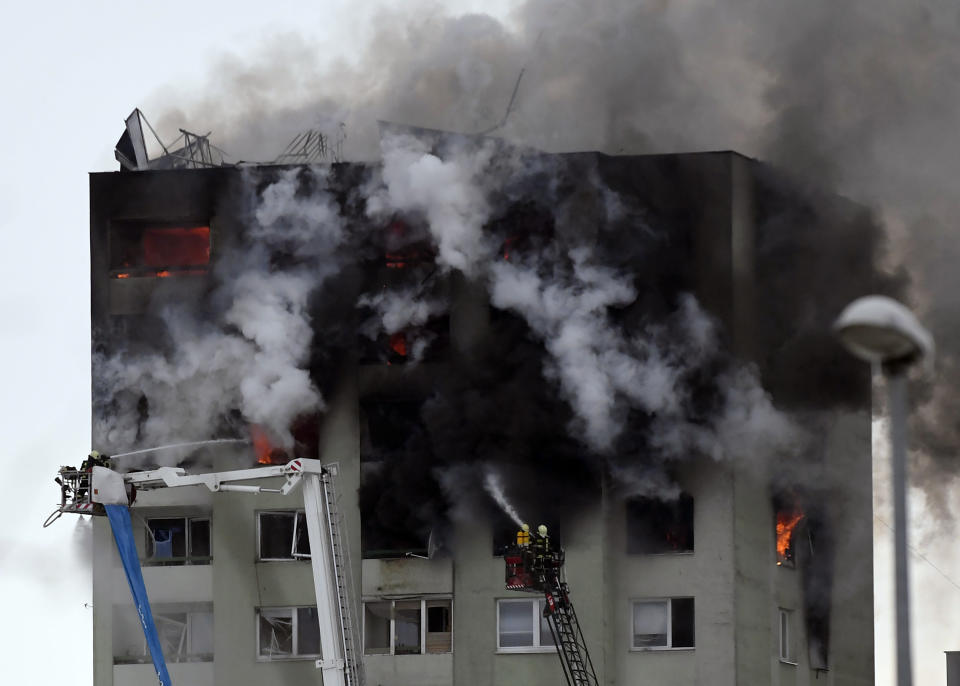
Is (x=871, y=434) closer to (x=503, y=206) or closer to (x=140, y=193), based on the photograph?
(x=503, y=206)

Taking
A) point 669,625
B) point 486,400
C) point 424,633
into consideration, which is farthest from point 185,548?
point 669,625

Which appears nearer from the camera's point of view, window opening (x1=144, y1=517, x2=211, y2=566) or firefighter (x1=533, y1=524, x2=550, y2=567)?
firefighter (x1=533, y1=524, x2=550, y2=567)

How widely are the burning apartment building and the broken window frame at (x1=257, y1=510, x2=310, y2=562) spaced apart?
2.3 inches

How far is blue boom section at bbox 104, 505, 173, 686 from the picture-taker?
48.0 m

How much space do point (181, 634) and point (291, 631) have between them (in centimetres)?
307

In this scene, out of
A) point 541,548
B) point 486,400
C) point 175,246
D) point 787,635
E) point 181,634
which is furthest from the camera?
point 175,246

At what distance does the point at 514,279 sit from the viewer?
48938 mm

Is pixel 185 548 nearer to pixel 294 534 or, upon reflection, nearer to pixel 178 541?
pixel 178 541

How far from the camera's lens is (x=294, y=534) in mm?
50969

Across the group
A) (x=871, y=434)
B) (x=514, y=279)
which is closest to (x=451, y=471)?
(x=514, y=279)

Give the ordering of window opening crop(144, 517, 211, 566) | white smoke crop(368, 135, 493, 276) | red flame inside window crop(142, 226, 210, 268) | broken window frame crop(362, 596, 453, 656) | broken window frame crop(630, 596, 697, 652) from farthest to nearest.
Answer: red flame inside window crop(142, 226, 210, 268)
window opening crop(144, 517, 211, 566)
broken window frame crop(362, 596, 453, 656)
broken window frame crop(630, 596, 697, 652)
white smoke crop(368, 135, 493, 276)

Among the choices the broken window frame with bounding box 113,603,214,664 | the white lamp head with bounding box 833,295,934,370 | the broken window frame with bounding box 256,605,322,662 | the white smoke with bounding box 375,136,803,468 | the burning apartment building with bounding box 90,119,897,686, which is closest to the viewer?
the white lamp head with bounding box 833,295,934,370

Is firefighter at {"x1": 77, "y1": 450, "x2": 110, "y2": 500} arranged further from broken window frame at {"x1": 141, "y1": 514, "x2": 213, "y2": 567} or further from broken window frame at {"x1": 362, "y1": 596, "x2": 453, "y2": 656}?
broken window frame at {"x1": 362, "y1": 596, "x2": 453, "y2": 656}

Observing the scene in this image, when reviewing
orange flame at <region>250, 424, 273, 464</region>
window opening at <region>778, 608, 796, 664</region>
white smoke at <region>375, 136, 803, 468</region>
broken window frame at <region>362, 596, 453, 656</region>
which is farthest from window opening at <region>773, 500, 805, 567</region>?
orange flame at <region>250, 424, 273, 464</region>
